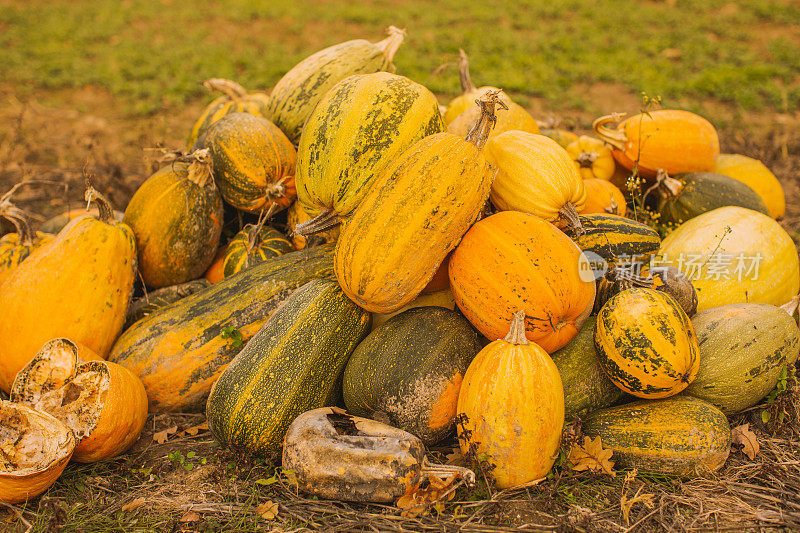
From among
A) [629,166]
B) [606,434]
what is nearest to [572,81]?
[629,166]

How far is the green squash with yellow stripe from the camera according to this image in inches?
104

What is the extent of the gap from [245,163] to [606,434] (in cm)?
257

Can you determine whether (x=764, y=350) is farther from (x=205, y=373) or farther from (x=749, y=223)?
(x=205, y=373)

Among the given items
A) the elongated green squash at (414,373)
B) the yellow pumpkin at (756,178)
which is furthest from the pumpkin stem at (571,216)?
the yellow pumpkin at (756,178)

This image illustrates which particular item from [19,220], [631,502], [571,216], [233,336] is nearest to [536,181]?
[571,216]

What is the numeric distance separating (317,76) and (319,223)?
1441 mm

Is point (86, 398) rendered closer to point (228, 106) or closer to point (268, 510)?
point (268, 510)

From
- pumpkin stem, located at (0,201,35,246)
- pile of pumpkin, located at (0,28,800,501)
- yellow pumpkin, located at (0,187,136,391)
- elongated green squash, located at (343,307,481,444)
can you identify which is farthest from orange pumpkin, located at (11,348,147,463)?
elongated green squash, located at (343,307,481,444)

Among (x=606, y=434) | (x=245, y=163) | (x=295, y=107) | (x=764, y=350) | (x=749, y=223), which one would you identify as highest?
(x=295, y=107)

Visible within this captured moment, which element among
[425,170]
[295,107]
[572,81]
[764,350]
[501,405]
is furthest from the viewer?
[572,81]

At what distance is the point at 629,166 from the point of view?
13.9 ft

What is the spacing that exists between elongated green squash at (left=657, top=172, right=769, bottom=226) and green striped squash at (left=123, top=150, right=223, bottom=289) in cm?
304

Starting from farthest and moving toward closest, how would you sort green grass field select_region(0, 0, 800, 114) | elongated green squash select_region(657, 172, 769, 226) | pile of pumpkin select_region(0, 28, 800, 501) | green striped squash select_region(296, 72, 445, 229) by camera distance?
green grass field select_region(0, 0, 800, 114), elongated green squash select_region(657, 172, 769, 226), green striped squash select_region(296, 72, 445, 229), pile of pumpkin select_region(0, 28, 800, 501)

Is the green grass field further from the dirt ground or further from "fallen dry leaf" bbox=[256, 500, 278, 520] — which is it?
"fallen dry leaf" bbox=[256, 500, 278, 520]
